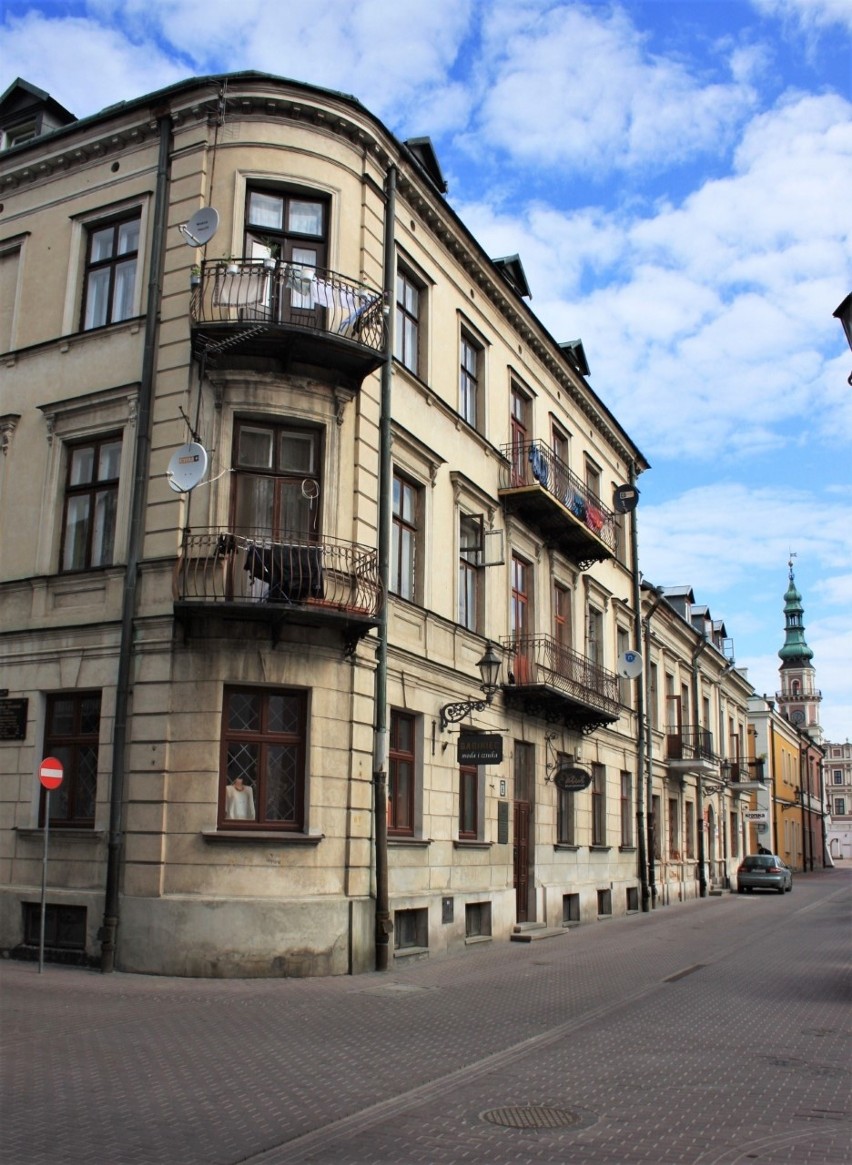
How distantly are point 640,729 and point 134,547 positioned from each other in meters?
19.3

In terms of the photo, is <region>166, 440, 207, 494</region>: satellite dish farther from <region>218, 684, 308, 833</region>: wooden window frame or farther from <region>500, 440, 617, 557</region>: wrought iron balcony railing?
<region>500, 440, 617, 557</region>: wrought iron balcony railing

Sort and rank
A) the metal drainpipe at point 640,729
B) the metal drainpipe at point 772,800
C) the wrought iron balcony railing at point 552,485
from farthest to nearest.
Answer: the metal drainpipe at point 772,800, the metal drainpipe at point 640,729, the wrought iron balcony railing at point 552,485

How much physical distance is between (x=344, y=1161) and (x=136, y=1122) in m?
1.54

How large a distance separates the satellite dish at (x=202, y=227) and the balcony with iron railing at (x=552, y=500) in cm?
869

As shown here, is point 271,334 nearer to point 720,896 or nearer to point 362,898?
point 362,898

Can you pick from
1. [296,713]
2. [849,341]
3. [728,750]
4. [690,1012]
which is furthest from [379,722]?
[728,750]

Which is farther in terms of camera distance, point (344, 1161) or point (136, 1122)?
point (136, 1122)

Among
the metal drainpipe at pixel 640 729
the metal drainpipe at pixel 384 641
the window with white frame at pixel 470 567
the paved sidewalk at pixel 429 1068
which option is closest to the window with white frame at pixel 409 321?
the metal drainpipe at pixel 384 641

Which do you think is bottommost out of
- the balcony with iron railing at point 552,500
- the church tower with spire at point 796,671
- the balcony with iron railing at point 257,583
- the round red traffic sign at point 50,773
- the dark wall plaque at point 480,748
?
the round red traffic sign at point 50,773

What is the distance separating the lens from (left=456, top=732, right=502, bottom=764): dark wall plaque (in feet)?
57.7

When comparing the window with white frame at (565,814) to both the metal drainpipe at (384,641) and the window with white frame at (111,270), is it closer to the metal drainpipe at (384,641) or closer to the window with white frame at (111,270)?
the metal drainpipe at (384,641)

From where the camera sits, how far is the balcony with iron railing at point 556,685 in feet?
70.3

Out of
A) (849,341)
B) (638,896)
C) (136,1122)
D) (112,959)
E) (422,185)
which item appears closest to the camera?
(136,1122)

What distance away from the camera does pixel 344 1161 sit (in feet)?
20.8
